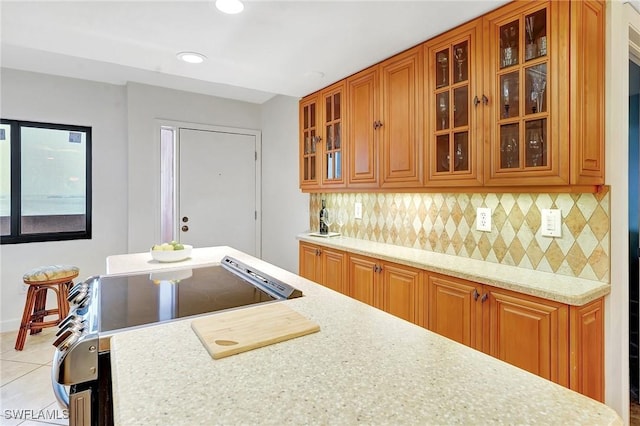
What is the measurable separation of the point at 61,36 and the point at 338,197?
237cm

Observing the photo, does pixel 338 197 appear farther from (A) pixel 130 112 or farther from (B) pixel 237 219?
(A) pixel 130 112

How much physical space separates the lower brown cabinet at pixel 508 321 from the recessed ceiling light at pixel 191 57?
1915mm

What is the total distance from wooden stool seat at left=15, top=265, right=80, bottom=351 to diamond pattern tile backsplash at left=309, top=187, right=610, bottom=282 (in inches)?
107

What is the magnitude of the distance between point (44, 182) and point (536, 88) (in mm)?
4305

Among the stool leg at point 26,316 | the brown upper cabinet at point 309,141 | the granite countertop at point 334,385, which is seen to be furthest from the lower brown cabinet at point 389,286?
the stool leg at point 26,316

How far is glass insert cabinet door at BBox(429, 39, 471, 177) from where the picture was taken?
195 cm

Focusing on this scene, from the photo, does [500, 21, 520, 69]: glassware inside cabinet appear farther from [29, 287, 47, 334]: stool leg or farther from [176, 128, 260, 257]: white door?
[29, 287, 47, 334]: stool leg

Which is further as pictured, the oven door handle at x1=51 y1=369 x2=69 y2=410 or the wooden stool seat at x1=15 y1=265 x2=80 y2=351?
the wooden stool seat at x1=15 y1=265 x2=80 y2=351

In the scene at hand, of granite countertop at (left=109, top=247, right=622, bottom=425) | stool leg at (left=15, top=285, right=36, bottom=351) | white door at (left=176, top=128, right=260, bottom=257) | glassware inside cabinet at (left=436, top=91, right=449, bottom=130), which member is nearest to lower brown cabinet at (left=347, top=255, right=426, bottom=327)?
glassware inside cabinet at (left=436, top=91, right=449, bottom=130)

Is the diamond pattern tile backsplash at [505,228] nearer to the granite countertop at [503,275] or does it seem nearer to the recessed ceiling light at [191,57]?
the granite countertop at [503,275]

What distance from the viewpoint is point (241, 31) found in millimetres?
2057

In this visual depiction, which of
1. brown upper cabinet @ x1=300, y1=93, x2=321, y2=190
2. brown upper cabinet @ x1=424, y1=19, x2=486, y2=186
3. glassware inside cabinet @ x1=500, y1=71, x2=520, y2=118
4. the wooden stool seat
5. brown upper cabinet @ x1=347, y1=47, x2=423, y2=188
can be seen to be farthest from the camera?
brown upper cabinet @ x1=300, y1=93, x2=321, y2=190

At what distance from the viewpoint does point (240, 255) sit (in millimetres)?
2258

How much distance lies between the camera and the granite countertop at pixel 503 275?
4.85ft
